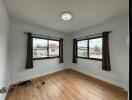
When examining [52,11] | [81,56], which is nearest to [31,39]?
[52,11]

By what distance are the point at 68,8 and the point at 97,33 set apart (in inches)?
73.3

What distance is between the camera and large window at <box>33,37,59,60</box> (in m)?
3.57

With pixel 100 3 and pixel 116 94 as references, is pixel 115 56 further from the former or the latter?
pixel 100 3

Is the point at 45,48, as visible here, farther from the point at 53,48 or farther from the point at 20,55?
the point at 20,55

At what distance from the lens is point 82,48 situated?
433 centimetres

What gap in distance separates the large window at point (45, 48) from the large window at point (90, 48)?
1.31 m

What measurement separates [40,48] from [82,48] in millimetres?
2205

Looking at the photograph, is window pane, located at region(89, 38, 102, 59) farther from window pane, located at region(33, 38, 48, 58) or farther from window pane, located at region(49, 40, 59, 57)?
window pane, located at region(33, 38, 48, 58)

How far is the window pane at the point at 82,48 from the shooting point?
13.5ft

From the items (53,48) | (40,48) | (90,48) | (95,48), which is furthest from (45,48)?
(95,48)

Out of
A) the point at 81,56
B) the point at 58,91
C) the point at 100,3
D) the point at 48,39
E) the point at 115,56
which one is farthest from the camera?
the point at 81,56

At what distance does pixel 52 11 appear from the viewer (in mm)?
2283

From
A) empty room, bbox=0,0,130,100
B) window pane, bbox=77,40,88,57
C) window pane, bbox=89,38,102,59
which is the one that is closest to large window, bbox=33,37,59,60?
empty room, bbox=0,0,130,100

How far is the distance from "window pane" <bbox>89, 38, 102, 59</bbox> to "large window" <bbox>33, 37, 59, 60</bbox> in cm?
184
